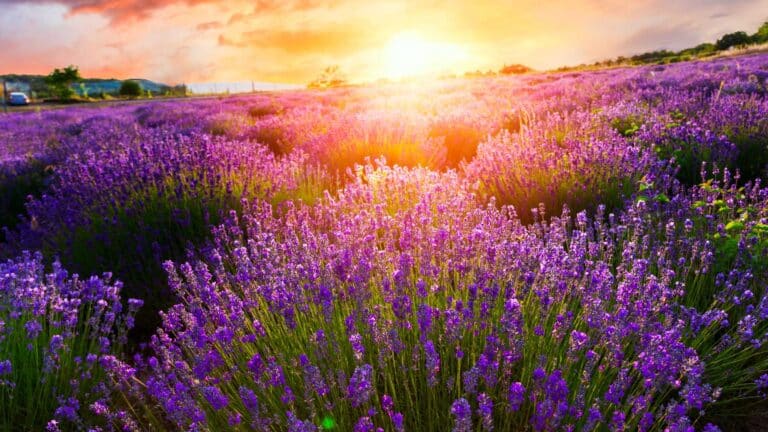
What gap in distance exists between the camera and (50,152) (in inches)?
296

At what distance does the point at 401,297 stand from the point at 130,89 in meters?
50.1

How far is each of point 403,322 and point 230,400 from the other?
0.74 meters

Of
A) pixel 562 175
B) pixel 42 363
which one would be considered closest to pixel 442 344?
pixel 42 363

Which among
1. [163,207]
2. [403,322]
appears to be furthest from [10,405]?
[163,207]

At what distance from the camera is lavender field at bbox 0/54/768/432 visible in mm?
1605

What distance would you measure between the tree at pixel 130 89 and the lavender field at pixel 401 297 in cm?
4475

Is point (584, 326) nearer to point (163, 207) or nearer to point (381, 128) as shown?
point (163, 207)

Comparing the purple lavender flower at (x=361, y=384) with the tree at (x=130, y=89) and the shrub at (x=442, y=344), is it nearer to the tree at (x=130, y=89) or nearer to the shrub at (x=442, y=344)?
the shrub at (x=442, y=344)

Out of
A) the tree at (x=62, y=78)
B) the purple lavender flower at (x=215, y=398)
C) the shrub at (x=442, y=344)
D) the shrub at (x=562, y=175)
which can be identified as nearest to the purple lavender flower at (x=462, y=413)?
the shrub at (x=442, y=344)

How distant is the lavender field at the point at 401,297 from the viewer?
1.61m

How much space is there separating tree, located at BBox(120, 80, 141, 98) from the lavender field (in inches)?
1762

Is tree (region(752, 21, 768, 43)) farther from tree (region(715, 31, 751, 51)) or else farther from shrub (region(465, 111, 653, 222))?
shrub (region(465, 111, 653, 222))

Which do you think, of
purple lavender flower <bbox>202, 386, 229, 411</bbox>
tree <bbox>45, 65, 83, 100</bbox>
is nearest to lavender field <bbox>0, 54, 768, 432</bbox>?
purple lavender flower <bbox>202, 386, 229, 411</bbox>

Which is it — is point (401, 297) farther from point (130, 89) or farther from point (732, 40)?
point (732, 40)
